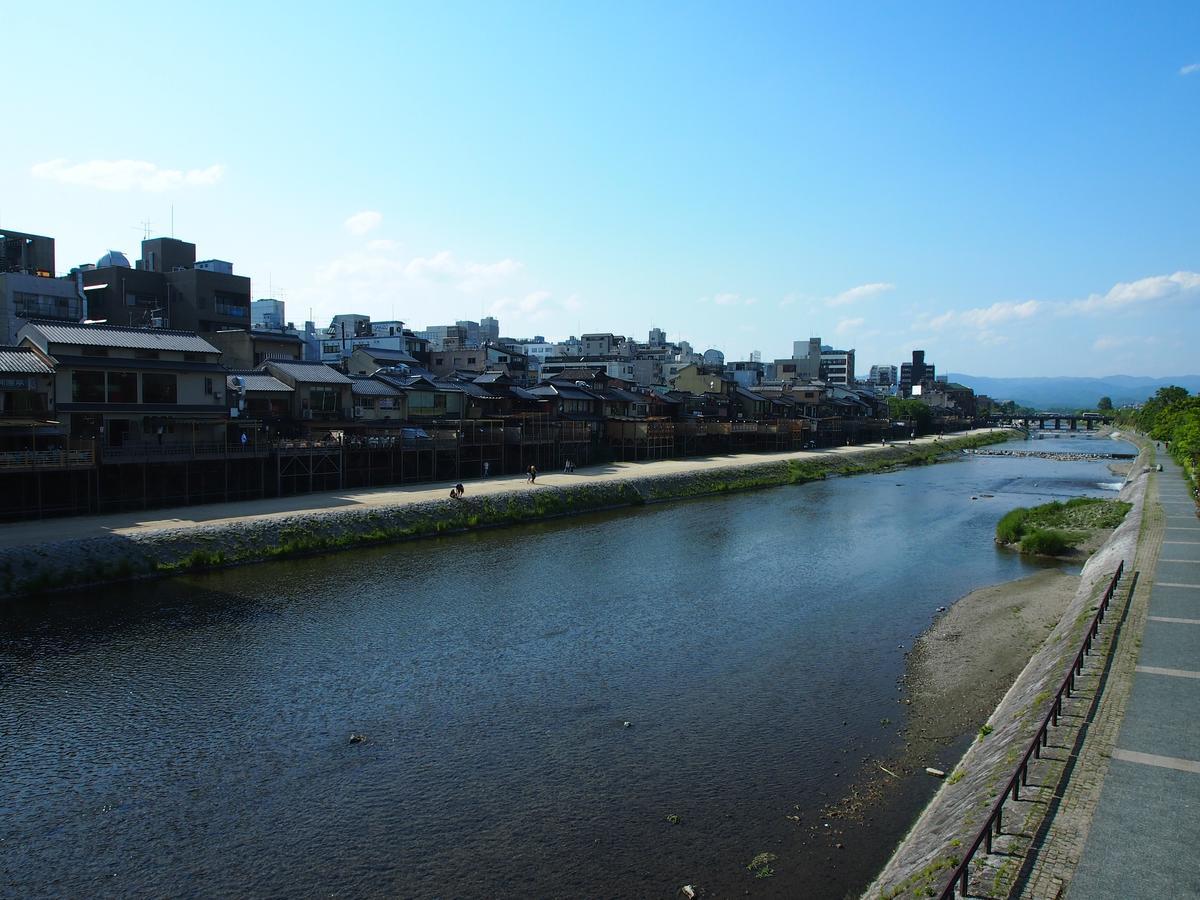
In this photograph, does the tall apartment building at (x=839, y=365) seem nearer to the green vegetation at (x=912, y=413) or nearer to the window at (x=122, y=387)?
the green vegetation at (x=912, y=413)

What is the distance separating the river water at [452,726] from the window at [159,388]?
13164mm

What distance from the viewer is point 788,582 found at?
94.7ft

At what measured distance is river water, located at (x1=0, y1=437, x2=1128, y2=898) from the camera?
1151 centimetres

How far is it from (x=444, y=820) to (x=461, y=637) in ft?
30.7

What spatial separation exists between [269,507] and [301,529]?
422 cm

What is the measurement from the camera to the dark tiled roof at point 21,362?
31.2 m

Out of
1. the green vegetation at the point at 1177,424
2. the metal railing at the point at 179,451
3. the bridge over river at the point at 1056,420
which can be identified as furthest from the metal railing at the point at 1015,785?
the bridge over river at the point at 1056,420

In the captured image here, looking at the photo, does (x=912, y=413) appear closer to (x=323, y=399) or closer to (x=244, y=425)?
(x=323, y=399)

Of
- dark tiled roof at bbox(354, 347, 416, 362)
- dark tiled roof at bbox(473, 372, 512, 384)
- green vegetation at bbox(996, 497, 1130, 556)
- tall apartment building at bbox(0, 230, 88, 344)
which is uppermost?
tall apartment building at bbox(0, 230, 88, 344)

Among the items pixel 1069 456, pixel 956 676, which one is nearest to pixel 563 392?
pixel 956 676

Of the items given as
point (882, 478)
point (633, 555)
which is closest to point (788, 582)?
point (633, 555)

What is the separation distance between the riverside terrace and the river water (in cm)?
891

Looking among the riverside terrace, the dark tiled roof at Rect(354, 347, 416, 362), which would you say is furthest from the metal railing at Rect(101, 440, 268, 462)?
the dark tiled roof at Rect(354, 347, 416, 362)

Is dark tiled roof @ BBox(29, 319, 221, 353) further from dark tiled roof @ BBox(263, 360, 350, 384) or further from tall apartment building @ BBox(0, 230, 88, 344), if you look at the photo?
tall apartment building @ BBox(0, 230, 88, 344)
